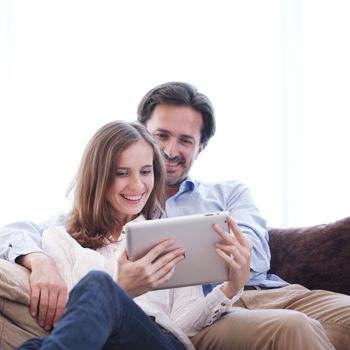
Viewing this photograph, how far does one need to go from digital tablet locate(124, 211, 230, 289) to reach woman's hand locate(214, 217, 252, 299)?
0.02 meters

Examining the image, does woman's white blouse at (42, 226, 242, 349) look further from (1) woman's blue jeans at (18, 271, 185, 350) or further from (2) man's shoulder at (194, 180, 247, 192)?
(2) man's shoulder at (194, 180, 247, 192)

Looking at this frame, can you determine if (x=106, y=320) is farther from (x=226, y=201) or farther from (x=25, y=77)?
(x=25, y=77)

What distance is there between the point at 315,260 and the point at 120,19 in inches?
59.1

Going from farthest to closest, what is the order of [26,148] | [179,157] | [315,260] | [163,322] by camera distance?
[26,148]
[179,157]
[315,260]
[163,322]

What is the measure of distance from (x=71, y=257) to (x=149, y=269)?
34 cm

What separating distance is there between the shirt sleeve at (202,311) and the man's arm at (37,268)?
33 centimetres

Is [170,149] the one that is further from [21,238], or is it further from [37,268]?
[37,268]

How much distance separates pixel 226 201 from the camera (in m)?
2.18

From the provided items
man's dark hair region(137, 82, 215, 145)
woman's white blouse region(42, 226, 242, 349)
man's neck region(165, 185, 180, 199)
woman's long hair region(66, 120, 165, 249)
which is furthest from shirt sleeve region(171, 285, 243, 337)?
man's dark hair region(137, 82, 215, 145)

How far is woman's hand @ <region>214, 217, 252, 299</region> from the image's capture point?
1485 millimetres

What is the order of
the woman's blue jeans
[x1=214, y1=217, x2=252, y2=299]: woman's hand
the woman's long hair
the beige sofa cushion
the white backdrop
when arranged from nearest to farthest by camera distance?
the woman's blue jeans < the beige sofa cushion < [x1=214, y1=217, x2=252, y2=299]: woman's hand < the woman's long hair < the white backdrop

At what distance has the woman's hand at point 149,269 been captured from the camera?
1440mm

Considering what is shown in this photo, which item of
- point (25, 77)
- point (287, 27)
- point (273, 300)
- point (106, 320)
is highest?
point (287, 27)

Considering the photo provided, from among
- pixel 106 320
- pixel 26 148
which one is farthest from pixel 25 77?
pixel 106 320
